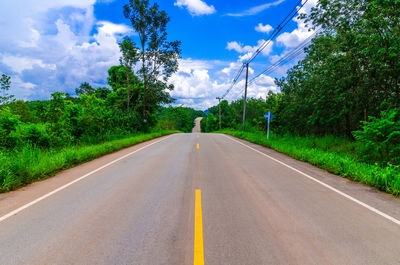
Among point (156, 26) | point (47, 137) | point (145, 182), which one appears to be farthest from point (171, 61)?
point (145, 182)

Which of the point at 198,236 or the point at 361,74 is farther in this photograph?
the point at 361,74

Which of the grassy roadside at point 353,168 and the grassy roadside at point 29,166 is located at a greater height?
the grassy roadside at point 353,168

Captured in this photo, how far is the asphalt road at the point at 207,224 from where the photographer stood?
2.72 metres

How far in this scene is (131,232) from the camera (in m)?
3.24

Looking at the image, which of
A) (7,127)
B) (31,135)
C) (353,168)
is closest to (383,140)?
(353,168)

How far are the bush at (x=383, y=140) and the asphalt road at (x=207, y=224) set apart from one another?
329cm

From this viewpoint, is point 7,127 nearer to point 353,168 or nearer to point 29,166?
point 29,166

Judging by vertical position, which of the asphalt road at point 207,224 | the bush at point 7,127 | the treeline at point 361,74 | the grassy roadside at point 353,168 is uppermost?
the treeline at point 361,74

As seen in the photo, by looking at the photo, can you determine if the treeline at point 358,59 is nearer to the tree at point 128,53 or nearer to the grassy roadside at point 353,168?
the grassy roadside at point 353,168

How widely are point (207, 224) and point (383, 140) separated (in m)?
8.12

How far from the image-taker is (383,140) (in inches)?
316

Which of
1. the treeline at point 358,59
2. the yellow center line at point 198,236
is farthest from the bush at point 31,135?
the treeline at point 358,59

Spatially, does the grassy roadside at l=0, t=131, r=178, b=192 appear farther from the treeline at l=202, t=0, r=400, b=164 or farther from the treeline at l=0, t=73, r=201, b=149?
the treeline at l=202, t=0, r=400, b=164

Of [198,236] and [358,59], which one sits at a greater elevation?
[358,59]
